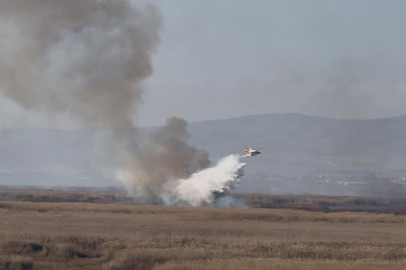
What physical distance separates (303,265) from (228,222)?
2385 centimetres

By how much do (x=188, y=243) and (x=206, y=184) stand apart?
41.5 metres

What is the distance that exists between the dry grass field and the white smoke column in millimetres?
21481

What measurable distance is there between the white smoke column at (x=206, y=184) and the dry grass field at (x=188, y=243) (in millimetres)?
21481

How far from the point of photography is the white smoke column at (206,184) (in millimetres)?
86062

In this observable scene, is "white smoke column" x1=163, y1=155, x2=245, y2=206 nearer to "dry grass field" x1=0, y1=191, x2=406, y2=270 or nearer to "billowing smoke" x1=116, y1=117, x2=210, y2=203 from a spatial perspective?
"billowing smoke" x1=116, y1=117, x2=210, y2=203

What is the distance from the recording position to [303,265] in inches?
1516

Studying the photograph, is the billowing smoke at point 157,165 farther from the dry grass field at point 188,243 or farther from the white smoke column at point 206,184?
the dry grass field at point 188,243

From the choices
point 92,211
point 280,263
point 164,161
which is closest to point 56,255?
point 280,263

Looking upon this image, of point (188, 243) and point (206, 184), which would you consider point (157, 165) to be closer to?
point (206, 184)

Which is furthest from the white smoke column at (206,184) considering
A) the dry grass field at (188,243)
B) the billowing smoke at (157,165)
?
the dry grass field at (188,243)

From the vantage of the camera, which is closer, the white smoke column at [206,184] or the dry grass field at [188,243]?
the dry grass field at [188,243]

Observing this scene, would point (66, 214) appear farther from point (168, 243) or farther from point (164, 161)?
point (164, 161)

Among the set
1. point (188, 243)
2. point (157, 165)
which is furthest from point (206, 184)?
point (188, 243)

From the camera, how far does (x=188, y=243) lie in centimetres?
4538
